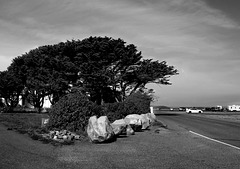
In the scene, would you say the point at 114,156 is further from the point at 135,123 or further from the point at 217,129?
the point at 217,129

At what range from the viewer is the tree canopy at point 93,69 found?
133 feet

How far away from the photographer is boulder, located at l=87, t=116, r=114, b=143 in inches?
429

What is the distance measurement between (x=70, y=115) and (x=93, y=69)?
2587 centimetres

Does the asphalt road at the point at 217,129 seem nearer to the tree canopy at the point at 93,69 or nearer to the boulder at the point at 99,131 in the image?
the boulder at the point at 99,131

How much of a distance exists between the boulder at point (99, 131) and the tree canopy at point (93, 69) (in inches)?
1084

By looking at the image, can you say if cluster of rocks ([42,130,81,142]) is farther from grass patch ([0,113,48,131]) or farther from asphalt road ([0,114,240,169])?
grass patch ([0,113,48,131])

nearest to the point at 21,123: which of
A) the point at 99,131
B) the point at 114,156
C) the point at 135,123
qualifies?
the point at 135,123

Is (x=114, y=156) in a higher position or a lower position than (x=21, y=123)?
lower

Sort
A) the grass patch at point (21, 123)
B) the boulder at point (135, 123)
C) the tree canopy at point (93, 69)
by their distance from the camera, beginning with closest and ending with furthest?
the grass patch at point (21, 123)
the boulder at point (135, 123)
the tree canopy at point (93, 69)

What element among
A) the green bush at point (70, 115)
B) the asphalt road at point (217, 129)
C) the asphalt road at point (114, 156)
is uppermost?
the green bush at point (70, 115)

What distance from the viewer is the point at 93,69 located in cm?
3991

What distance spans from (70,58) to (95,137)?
108ft

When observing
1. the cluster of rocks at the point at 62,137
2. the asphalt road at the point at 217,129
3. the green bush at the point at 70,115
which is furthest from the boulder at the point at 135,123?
the cluster of rocks at the point at 62,137

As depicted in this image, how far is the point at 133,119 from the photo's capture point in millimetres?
16391
